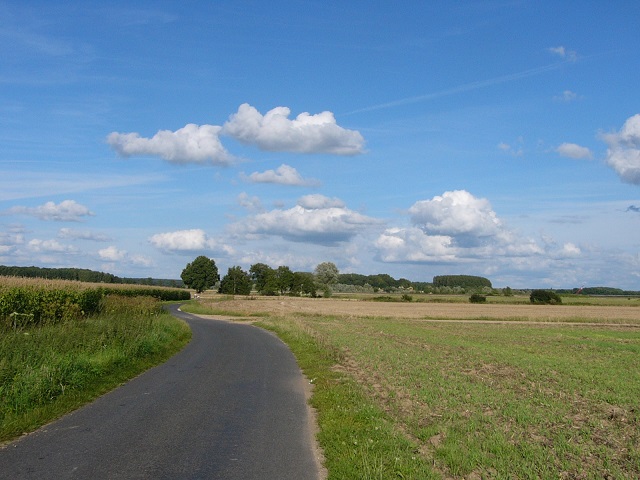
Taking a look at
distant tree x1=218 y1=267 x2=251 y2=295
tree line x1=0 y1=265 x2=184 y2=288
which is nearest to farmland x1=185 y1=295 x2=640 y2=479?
tree line x1=0 y1=265 x2=184 y2=288

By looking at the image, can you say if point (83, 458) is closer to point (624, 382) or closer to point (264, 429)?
point (264, 429)

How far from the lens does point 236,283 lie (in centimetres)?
14988

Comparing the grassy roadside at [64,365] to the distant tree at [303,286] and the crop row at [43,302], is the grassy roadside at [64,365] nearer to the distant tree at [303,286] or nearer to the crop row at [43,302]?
the crop row at [43,302]

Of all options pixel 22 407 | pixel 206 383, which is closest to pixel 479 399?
pixel 206 383

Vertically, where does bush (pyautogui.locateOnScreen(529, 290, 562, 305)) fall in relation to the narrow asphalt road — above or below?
above

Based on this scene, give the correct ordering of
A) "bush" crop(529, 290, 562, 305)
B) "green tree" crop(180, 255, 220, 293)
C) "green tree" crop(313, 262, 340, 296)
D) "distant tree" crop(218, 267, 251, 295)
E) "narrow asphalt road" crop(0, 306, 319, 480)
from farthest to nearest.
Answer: "green tree" crop(313, 262, 340, 296)
"green tree" crop(180, 255, 220, 293)
"distant tree" crop(218, 267, 251, 295)
"bush" crop(529, 290, 562, 305)
"narrow asphalt road" crop(0, 306, 319, 480)

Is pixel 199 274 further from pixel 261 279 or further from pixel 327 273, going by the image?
pixel 327 273

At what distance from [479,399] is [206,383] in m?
7.20

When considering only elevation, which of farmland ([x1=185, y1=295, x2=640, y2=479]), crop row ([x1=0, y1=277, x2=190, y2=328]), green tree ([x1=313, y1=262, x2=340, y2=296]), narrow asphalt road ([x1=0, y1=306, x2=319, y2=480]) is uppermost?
green tree ([x1=313, y1=262, x2=340, y2=296])

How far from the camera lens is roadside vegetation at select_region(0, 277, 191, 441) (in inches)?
451

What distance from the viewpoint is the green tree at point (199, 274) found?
16225 cm

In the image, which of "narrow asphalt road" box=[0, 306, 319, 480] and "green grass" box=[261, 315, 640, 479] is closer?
"narrow asphalt road" box=[0, 306, 319, 480]

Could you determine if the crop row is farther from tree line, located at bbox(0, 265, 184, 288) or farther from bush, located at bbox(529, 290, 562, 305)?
bush, located at bbox(529, 290, 562, 305)

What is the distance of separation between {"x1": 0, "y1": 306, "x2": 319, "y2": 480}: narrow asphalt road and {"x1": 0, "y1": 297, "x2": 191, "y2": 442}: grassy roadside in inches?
22.0
